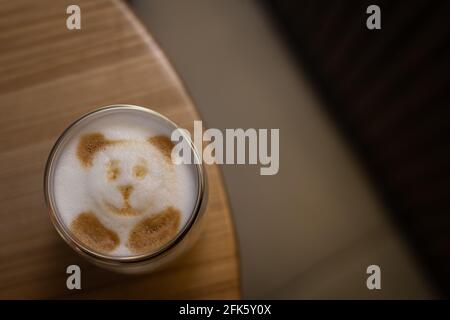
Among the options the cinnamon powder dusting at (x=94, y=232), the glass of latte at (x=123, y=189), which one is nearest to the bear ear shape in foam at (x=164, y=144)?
the glass of latte at (x=123, y=189)

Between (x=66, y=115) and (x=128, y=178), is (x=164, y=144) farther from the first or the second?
(x=66, y=115)

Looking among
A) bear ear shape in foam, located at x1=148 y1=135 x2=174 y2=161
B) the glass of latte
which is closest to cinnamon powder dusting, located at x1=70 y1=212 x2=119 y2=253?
the glass of latte

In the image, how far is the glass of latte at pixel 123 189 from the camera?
54cm

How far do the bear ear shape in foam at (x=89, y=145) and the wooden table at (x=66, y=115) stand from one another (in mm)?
86

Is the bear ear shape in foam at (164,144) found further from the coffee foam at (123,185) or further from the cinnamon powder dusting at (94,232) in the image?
the cinnamon powder dusting at (94,232)

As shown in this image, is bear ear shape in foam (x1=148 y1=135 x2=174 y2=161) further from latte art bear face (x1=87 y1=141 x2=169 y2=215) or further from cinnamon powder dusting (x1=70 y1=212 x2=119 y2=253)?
cinnamon powder dusting (x1=70 y1=212 x2=119 y2=253)

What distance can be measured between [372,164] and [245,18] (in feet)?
1.51

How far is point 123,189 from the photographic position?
0.53 meters

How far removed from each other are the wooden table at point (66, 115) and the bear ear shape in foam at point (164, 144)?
2.8 inches

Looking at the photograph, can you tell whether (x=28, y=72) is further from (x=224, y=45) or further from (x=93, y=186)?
(x=224, y=45)

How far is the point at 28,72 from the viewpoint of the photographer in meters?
0.64

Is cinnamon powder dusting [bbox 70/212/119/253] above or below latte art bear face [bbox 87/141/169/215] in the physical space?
below

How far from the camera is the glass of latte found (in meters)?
0.54

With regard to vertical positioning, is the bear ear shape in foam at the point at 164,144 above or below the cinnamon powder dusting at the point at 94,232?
above
